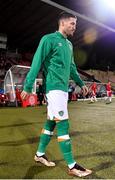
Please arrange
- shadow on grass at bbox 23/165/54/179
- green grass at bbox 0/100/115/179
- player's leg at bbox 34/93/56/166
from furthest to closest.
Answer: player's leg at bbox 34/93/56/166 → green grass at bbox 0/100/115/179 → shadow on grass at bbox 23/165/54/179

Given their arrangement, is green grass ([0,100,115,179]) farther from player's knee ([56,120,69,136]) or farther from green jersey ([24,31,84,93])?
green jersey ([24,31,84,93])

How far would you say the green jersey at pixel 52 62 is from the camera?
189 inches

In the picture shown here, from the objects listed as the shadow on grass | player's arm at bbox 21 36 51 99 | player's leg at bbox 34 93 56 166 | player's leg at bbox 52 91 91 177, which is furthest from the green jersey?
the shadow on grass

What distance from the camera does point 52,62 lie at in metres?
4.90

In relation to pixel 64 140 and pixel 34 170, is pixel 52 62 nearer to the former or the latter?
pixel 64 140

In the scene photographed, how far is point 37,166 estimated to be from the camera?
5254 millimetres

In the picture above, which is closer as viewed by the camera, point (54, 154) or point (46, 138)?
point (46, 138)

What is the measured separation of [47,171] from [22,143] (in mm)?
2439

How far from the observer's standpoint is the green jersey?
4.80m

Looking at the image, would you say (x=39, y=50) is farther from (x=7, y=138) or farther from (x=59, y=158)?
(x=7, y=138)

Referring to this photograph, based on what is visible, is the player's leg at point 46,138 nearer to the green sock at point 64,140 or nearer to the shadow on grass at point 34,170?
the shadow on grass at point 34,170

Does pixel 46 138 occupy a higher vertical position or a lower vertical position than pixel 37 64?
lower

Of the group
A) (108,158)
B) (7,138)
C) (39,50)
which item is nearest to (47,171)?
(108,158)

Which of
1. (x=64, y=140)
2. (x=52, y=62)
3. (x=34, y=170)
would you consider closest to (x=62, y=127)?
(x=64, y=140)
